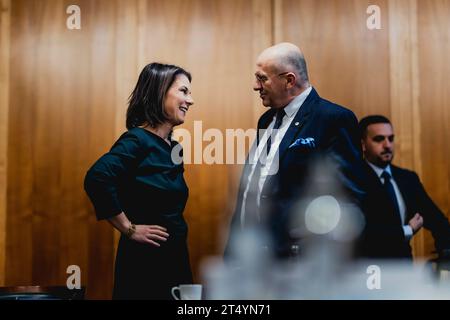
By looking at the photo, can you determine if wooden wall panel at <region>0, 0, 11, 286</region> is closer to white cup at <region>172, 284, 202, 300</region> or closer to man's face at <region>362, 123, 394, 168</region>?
white cup at <region>172, 284, 202, 300</region>

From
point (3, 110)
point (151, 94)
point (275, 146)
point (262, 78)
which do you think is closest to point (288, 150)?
point (275, 146)

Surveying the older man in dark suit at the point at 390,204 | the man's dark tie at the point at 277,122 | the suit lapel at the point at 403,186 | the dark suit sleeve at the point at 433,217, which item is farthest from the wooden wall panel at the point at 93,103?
the dark suit sleeve at the point at 433,217

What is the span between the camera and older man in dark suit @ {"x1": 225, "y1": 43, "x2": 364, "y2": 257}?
1.99 meters

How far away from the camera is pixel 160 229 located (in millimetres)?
2041

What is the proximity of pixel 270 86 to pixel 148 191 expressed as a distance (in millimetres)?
596

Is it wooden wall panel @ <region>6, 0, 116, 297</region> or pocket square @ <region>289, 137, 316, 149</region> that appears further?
wooden wall panel @ <region>6, 0, 116, 297</region>

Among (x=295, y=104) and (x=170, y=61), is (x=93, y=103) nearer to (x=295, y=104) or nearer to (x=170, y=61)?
(x=170, y=61)

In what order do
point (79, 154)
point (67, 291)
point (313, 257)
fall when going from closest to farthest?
point (67, 291)
point (313, 257)
point (79, 154)

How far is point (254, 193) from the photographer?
2.07m

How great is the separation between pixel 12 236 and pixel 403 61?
5.49ft

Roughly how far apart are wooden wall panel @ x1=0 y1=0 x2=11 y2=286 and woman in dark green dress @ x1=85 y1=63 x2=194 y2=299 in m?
0.39

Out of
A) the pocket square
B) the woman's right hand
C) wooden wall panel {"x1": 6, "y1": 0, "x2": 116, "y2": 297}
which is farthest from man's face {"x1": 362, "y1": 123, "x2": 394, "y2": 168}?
wooden wall panel {"x1": 6, "y1": 0, "x2": 116, "y2": 297}
